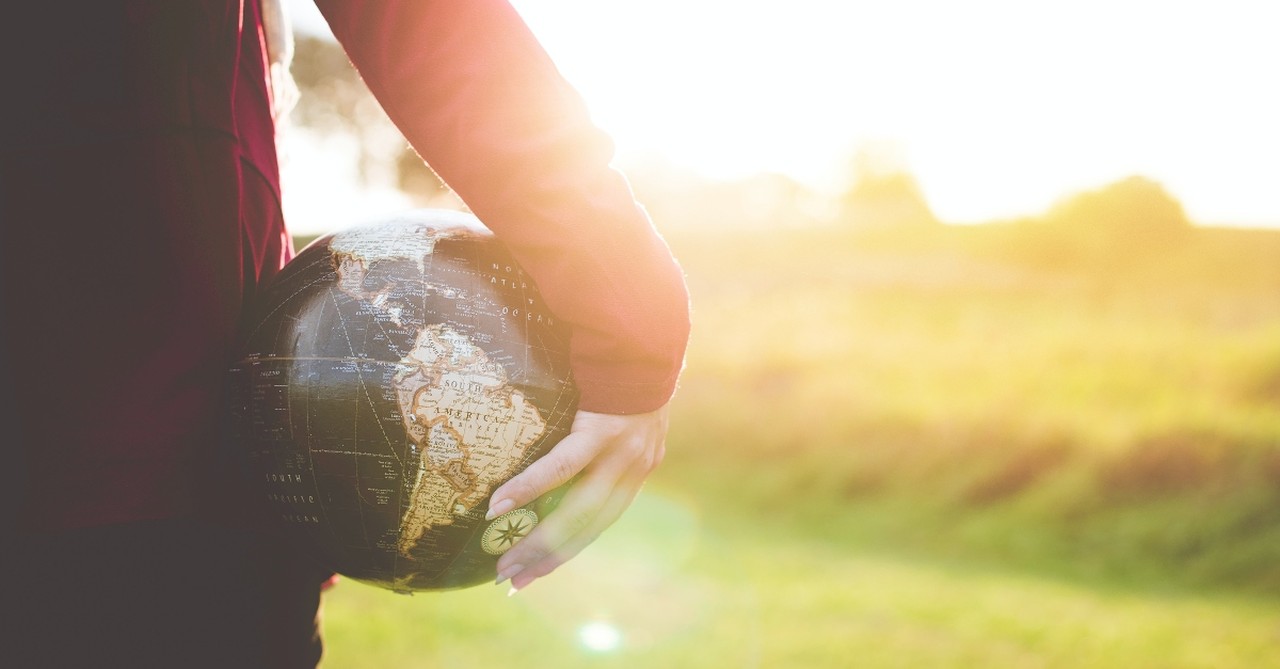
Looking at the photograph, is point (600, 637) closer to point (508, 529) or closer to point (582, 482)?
point (508, 529)

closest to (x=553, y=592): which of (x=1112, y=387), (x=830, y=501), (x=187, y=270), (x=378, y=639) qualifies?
(x=378, y=639)

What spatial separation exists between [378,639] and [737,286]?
14.7m

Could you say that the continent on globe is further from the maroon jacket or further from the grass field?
the grass field

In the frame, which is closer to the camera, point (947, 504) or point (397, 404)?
point (397, 404)

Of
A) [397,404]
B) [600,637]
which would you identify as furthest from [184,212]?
[600,637]

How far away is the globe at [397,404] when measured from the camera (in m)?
1.82

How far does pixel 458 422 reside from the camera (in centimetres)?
183

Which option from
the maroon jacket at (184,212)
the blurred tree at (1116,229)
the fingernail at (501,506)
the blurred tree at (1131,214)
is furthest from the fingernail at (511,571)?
the blurred tree at (1131,214)

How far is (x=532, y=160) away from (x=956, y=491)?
9.14 m

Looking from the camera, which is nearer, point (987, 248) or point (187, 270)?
point (187, 270)

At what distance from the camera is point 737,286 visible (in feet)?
65.1

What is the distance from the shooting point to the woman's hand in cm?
174

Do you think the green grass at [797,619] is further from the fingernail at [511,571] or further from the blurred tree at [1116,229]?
the blurred tree at [1116,229]

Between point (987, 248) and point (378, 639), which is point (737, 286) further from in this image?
point (378, 639)
